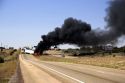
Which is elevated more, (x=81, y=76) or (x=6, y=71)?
(x=6, y=71)

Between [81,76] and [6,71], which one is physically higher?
[6,71]

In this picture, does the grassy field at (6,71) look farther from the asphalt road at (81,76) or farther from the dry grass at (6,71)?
the asphalt road at (81,76)

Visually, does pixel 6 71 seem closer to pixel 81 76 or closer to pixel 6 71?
pixel 6 71

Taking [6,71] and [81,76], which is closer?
[81,76]

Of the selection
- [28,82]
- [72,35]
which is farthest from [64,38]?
[28,82]

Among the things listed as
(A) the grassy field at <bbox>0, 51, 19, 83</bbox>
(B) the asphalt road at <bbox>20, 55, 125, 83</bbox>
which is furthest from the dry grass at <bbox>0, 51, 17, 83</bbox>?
(B) the asphalt road at <bbox>20, 55, 125, 83</bbox>

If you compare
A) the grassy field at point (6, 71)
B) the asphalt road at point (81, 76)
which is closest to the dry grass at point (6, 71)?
the grassy field at point (6, 71)

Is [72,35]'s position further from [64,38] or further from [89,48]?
[89,48]

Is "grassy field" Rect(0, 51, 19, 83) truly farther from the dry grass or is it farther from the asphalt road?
the asphalt road

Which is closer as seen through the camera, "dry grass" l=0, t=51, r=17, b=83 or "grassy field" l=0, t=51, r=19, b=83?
"dry grass" l=0, t=51, r=17, b=83

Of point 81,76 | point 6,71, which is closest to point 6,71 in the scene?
point 6,71

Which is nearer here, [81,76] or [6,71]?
[81,76]

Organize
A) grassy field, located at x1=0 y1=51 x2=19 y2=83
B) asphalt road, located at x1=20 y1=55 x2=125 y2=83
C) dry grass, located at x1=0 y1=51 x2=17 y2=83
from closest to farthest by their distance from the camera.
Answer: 1. asphalt road, located at x1=20 y1=55 x2=125 y2=83
2. dry grass, located at x1=0 y1=51 x2=17 y2=83
3. grassy field, located at x1=0 y1=51 x2=19 y2=83

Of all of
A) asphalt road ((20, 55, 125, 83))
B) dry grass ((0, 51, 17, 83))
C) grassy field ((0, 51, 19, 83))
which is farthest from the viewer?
grassy field ((0, 51, 19, 83))
